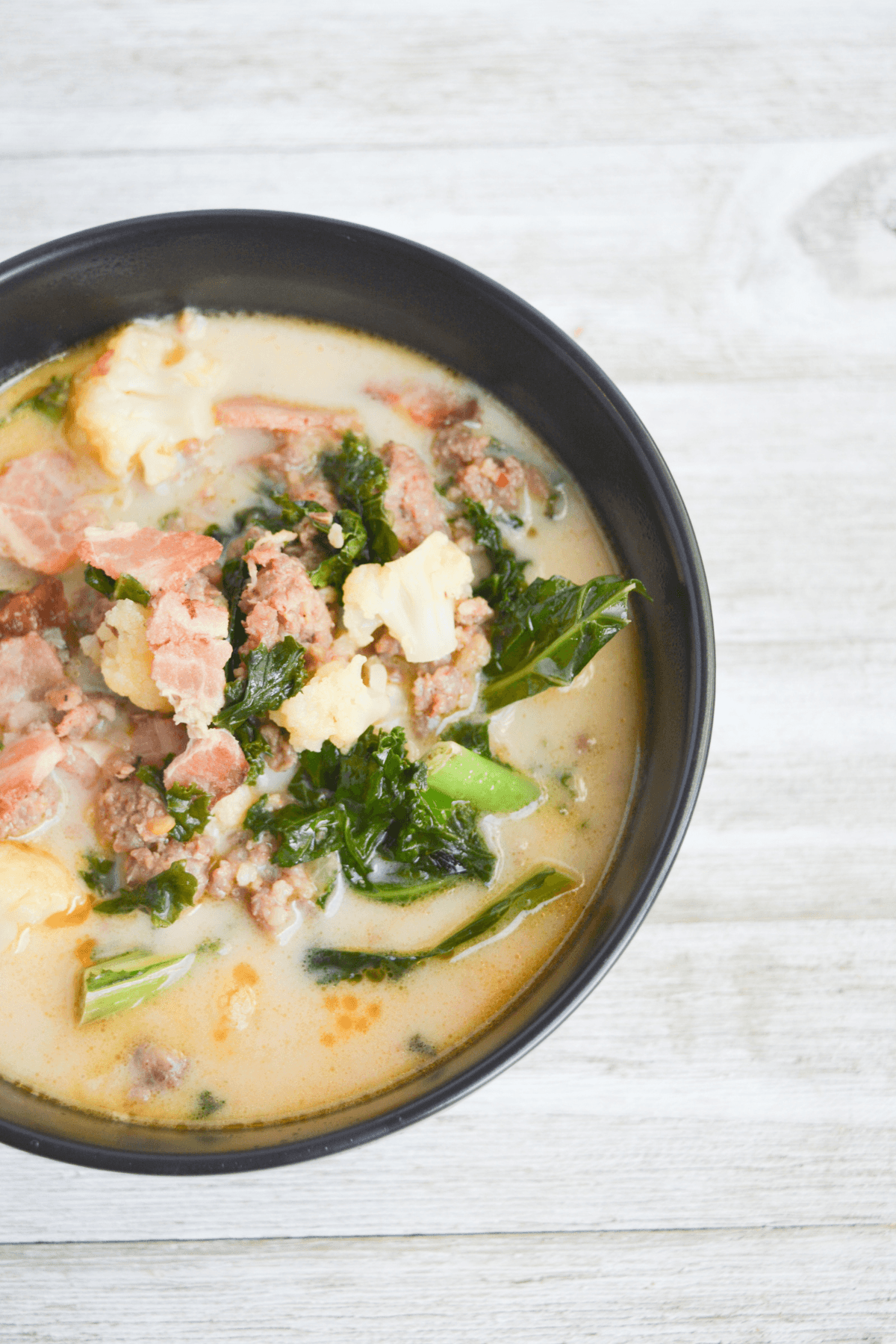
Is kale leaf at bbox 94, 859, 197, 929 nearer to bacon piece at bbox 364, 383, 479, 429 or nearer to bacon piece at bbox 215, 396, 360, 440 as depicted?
bacon piece at bbox 215, 396, 360, 440

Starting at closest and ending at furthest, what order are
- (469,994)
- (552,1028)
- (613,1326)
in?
(552,1028), (469,994), (613,1326)

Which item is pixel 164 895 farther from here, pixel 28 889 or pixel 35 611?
pixel 35 611

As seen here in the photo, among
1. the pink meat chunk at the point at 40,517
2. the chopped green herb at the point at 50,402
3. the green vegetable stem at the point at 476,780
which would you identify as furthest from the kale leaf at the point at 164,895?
the chopped green herb at the point at 50,402

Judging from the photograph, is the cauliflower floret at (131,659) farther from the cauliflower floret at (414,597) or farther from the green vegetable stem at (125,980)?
the green vegetable stem at (125,980)

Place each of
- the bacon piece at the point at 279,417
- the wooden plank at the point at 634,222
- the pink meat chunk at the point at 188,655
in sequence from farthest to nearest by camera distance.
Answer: the wooden plank at the point at 634,222 → the bacon piece at the point at 279,417 → the pink meat chunk at the point at 188,655

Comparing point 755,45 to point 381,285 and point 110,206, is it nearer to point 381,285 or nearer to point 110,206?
A: point 381,285

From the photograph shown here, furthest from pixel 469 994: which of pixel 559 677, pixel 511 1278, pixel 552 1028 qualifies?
pixel 511 1278

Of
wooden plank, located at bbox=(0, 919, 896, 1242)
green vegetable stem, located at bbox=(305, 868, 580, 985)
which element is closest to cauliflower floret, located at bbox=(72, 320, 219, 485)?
green vegetable stem, located at bbox=(305, 868, 580, 985)
